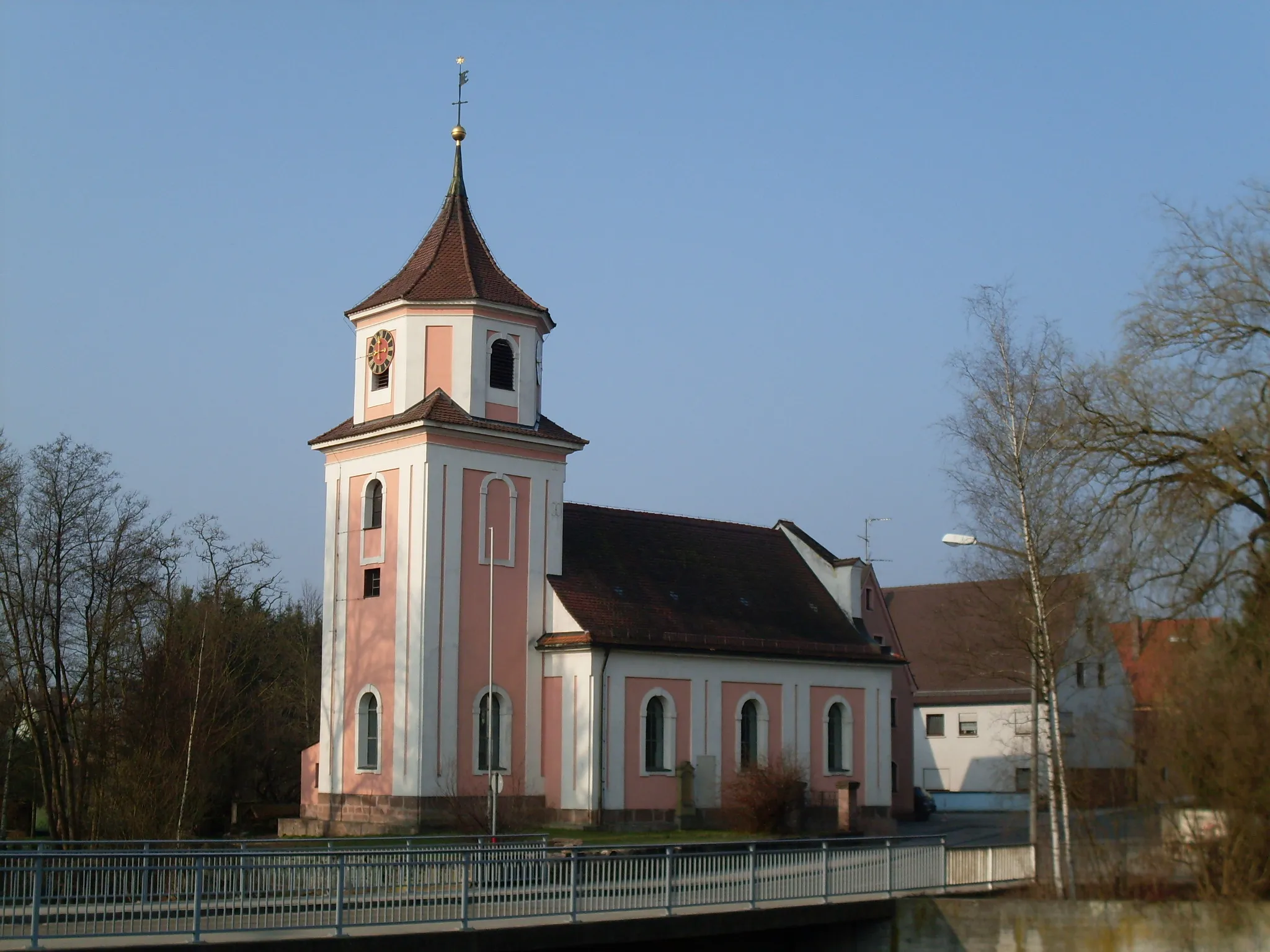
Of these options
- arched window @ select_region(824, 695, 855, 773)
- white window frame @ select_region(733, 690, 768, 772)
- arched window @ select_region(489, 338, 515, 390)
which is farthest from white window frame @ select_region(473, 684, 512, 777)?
arched window @ select_region(824, 695, 855, 773)

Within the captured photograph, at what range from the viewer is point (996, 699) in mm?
60031

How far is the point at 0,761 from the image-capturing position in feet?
158

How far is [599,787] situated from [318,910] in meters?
20.6

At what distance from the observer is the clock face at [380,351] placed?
128ft

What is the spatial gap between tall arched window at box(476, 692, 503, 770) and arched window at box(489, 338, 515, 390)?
8195 millimetres

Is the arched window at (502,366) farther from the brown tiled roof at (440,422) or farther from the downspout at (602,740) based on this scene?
the downspout at (602,740)

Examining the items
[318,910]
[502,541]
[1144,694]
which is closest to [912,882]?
[1144,694]

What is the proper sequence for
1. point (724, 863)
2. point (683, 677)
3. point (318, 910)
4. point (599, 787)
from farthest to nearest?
point (683, 677), point (599, 787), point (724, 863), point (318, 910)

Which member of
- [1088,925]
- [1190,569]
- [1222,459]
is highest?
[1222,459]

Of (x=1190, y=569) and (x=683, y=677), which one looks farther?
(x=683, y=677)

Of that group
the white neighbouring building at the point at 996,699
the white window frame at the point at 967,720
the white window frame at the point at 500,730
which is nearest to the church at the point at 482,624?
the white window frame at the point at 500,730

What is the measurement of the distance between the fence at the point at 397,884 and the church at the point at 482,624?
42.9 feet

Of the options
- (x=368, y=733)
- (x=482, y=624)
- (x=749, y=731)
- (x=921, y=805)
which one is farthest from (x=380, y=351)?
(x=921, y=805)

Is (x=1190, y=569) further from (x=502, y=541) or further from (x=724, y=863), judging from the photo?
(x=502, y=541)
